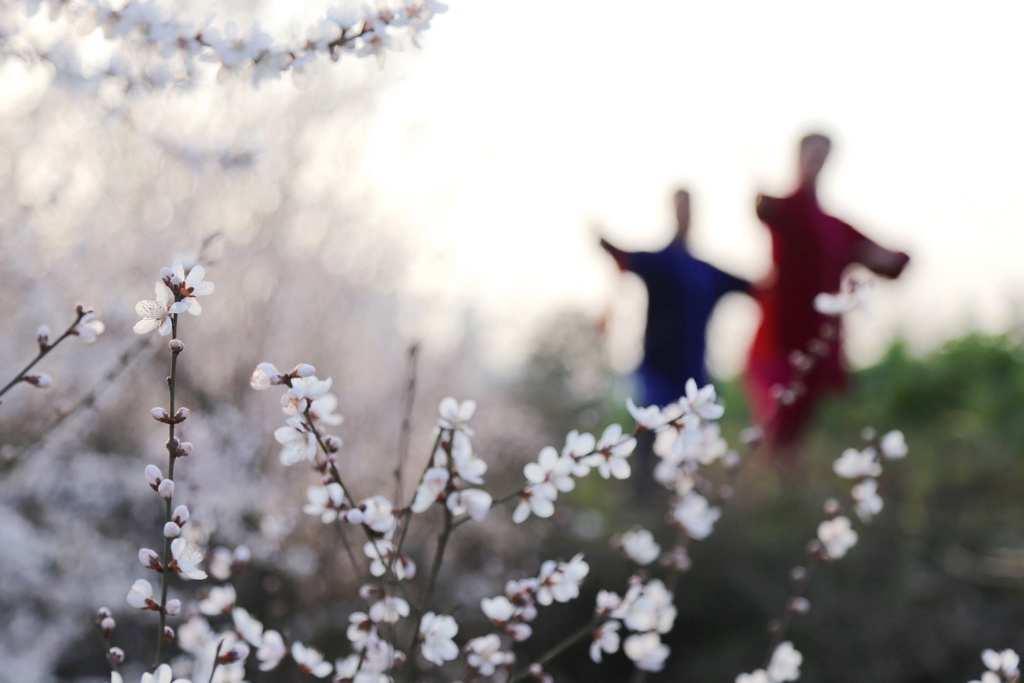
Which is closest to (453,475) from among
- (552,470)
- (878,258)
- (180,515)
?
(552,470)

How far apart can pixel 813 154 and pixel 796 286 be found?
607 millimetres

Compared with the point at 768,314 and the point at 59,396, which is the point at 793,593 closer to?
the point at 768,314

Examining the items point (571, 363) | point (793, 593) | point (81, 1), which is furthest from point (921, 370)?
point (81, 1)

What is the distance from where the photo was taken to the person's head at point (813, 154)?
378 cm

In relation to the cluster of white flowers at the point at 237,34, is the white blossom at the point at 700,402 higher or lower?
lower

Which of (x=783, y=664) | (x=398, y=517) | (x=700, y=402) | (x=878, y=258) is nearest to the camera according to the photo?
(x=700, y=402)

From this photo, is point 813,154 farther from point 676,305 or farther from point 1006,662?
point 1006,662

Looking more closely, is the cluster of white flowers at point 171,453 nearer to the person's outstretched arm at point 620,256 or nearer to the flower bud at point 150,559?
the flower bud at point 150,559

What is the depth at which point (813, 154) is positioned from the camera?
12.4 ft

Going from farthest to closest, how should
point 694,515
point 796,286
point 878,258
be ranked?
point 796,286 < point 878,258 < point 694,515

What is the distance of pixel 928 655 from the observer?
3799mm

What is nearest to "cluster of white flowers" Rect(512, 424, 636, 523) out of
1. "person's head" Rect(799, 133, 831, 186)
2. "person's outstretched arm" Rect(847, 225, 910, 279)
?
Answer: "person's outstretched arm" Rect(847, 225, 910, 279)

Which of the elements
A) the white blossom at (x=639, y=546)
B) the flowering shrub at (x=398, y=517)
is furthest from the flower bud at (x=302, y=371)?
the white blossom at (x=639, y=546)

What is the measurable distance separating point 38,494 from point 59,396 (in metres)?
0.64
